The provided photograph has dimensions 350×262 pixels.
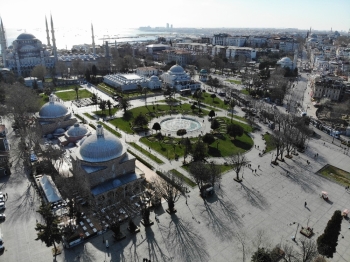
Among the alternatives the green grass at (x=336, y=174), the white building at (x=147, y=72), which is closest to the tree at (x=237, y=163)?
the green grass at (x=336, y=174)

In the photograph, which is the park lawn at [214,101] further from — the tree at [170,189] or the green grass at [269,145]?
the tree at [170,189]

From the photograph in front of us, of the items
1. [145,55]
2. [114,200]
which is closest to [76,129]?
[114,200]

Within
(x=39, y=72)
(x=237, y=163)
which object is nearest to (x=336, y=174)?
(x=237, y=163)

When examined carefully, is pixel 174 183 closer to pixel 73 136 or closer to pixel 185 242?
pixel 185 242

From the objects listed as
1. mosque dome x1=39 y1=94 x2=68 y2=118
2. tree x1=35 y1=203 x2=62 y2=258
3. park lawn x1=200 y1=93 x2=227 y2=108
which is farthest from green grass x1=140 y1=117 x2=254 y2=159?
tree x1=35 y1=203 x2=62 y2=258

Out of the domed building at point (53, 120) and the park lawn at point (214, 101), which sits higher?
the domed building at point (53, 120)

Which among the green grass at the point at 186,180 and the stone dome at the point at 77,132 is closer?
the green grass at the point at 186,180

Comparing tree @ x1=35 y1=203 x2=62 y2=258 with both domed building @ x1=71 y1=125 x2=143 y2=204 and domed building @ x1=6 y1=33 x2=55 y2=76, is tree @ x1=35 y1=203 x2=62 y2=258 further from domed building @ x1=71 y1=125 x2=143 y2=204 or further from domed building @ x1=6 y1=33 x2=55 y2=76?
domed building @ x1=6 y1=33 x2=55 y2=76
